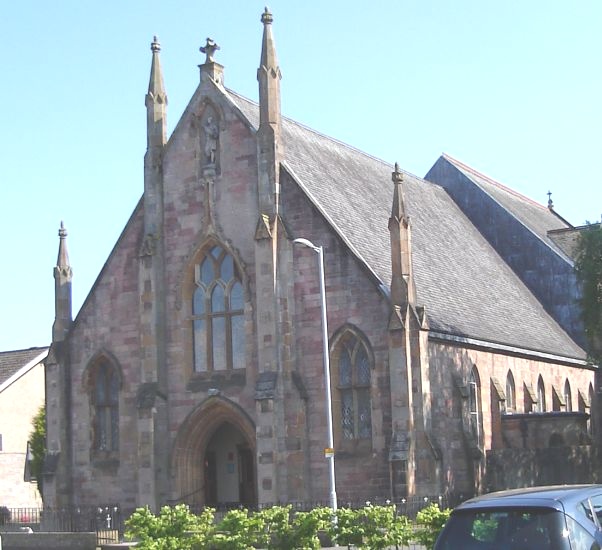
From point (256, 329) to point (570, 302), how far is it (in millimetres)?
18692

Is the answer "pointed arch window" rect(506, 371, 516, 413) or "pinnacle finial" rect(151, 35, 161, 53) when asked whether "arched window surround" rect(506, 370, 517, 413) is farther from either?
"pinnacle finial" rect(151, 35, 161, 53)

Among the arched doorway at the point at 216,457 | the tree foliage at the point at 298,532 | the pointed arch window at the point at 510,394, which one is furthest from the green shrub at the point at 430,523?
the pointed arch window at the point at 510,394

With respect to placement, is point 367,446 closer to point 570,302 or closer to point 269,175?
point 269,175

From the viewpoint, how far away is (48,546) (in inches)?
1175

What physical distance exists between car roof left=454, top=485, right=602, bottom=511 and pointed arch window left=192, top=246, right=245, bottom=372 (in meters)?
22.3

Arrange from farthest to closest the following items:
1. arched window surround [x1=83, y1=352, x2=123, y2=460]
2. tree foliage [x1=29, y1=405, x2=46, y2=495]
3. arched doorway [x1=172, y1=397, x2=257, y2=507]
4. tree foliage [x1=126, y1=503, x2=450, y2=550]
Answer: tree foliage [x1=29, y1=405, x2=46, y2=495] → arched window surround [x1=83, y1=352, x2=123, y2=460] → arched doorway [x1=172, y1=397, x2=257, y2=507] → tree foliage [x1=126, y1=503, x2=450, y2=550]

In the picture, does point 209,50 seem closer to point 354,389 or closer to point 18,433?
point 354,389

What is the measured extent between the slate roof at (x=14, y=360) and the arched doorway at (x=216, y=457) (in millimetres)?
22300

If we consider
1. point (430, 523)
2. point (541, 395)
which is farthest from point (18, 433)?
point (430, 523)

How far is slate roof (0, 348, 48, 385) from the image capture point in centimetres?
5734

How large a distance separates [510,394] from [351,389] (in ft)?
28.1

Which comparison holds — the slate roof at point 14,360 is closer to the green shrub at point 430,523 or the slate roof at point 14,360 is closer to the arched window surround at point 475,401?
the arched window surround at point 475,401

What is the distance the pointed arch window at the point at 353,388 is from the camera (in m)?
33.3

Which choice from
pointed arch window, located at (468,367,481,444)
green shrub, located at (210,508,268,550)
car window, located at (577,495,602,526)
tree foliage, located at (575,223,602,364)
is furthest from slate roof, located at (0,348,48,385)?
car window, located at (577,495,602,526)
